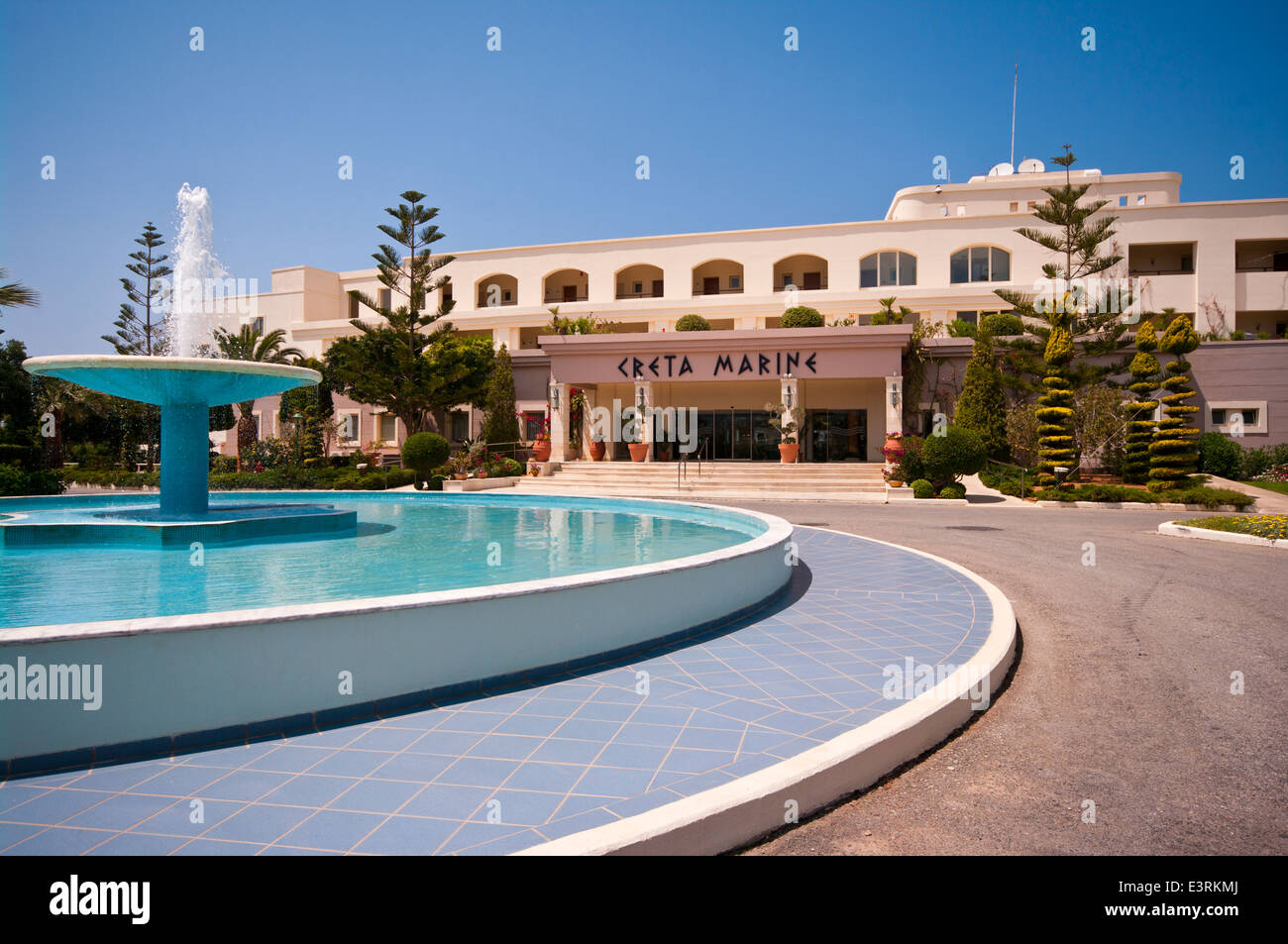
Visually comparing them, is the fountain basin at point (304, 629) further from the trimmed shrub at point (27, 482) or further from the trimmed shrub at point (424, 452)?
the trimmed shrub at point (424, 452)

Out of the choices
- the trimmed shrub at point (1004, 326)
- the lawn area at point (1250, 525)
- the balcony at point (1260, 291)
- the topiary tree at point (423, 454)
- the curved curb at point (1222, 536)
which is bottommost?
the curved curb at point (1222, 536)

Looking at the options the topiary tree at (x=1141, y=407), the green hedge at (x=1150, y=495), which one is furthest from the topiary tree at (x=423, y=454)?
the topiary tree at (x=1141, y=407)

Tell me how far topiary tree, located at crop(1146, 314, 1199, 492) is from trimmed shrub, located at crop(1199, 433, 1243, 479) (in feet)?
11.5

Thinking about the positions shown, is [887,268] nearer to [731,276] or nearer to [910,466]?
[731,276]

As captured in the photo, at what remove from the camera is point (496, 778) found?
3535 mm

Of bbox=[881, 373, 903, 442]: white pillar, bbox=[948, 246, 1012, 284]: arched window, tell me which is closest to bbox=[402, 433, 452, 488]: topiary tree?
bbox=[881, 373, 903, 442]: white pillar

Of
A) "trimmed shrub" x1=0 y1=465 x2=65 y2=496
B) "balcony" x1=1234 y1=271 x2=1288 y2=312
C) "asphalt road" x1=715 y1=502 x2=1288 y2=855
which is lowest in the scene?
"asphalt road" x1=715 y1=502 x2=1288 y2=855

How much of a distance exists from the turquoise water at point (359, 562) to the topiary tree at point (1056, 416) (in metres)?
13.8

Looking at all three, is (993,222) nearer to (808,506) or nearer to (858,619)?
(808,506)

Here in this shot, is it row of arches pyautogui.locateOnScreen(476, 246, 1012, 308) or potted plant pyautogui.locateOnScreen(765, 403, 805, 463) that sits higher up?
row of arches pyautogui.locateOnScreen(476, 246, 1012, 308)

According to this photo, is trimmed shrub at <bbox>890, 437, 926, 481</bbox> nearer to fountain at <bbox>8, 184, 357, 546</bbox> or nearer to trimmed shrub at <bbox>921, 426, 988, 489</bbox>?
trimmed shrub at <bbox>921, 426, 988, 489</bbox>

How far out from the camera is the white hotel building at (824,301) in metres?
26.1

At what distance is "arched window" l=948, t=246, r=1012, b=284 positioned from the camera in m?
33.8
